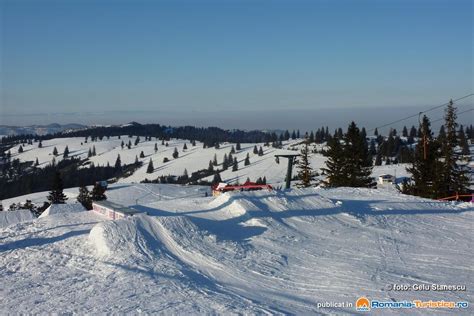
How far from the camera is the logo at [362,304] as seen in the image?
28.4 ft

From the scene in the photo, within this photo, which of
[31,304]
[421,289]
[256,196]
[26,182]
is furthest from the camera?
[26,182]

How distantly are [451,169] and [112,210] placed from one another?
32469mm

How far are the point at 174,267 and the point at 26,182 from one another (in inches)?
5768

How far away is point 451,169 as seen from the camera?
1510 inches

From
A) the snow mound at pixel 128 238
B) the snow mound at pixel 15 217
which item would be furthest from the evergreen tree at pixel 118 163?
the snow mound at pixel 128 238

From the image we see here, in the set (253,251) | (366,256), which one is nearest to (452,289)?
(366,256)

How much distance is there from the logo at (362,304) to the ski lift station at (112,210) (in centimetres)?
875

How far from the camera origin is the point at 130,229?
43.6ft

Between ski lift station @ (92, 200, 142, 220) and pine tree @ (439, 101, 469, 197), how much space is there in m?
29.1

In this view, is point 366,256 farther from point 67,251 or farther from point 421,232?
point 67,251

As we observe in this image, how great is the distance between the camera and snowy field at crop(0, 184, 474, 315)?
896 cm

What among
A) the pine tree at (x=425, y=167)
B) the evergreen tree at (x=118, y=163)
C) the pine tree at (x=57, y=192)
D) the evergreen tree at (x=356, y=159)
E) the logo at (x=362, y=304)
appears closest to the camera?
the logo at (x=362, y=304)

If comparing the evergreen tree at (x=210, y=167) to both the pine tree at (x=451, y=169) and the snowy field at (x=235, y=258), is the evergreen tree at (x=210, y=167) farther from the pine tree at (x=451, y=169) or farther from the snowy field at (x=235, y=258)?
the snowy field at (x=235, y=258)

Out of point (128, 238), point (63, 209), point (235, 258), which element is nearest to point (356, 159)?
point (63, 209)
